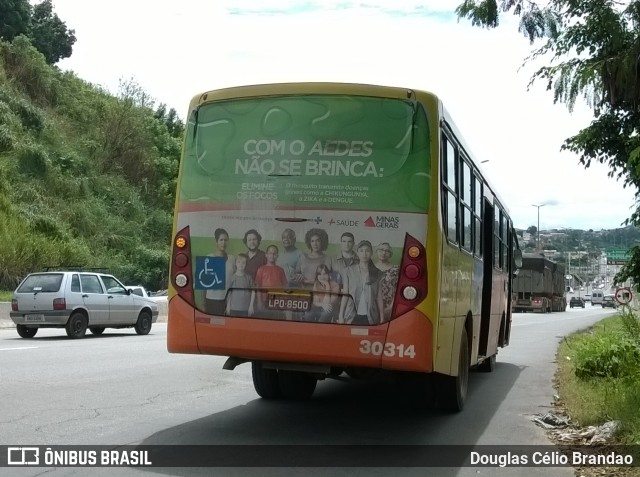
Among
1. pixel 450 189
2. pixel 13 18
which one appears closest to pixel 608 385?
pixel 450 189

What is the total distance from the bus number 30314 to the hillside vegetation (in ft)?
102

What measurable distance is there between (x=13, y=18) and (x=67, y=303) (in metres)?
57.7

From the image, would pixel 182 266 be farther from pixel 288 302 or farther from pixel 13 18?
pixel 13 18

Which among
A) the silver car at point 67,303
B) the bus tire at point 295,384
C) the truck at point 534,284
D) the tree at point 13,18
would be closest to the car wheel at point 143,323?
the silver car at point 67,303

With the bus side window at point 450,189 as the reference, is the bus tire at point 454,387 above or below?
below

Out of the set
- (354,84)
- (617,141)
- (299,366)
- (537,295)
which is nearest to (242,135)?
(354,84)

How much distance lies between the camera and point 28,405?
31.3 feet

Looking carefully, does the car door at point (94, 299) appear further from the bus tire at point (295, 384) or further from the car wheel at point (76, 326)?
the bus tire at point (295, 384)

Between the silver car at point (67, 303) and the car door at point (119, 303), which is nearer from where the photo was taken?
the silver car at point (67, 303)

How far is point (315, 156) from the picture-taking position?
8023 mm

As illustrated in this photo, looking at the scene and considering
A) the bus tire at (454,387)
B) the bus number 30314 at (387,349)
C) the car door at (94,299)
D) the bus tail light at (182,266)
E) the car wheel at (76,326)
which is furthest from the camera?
the car door at (94,299)

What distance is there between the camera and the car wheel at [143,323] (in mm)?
23891

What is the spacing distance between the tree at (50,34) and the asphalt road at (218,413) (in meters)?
68.8

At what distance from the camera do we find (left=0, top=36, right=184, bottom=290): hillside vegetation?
42094 mm
